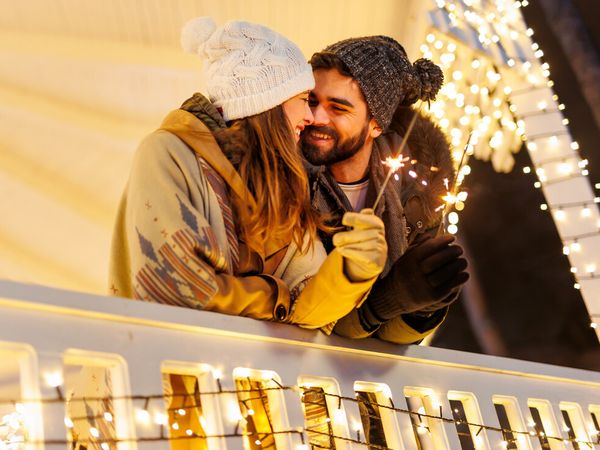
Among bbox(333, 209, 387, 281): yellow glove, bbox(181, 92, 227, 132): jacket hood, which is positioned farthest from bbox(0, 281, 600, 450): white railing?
bbox(181, 92, 227, 132): jacket hood

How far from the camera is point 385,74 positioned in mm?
2086

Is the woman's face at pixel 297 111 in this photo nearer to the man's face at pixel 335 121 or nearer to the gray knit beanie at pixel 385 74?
the man's face at pixel 335 121

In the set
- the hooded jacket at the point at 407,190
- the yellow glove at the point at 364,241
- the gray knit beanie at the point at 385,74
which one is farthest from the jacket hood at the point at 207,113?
the gray knit beanie at the point at 385,74

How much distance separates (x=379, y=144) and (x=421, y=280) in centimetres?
62

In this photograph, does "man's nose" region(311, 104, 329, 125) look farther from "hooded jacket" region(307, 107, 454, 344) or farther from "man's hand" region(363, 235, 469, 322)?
"man's hand" region(363, 235, 469, 322)

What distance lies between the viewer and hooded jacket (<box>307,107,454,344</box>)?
1861 millimetres

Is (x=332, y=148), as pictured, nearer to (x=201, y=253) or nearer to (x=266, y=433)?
(x=201, y=253)

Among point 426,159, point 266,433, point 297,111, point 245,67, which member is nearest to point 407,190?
point 426,159

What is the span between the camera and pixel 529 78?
387 cm

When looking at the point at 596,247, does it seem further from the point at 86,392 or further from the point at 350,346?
the point at 86,392

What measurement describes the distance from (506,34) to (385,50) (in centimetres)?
189

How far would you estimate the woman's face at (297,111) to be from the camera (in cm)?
171

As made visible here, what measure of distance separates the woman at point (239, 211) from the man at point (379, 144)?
0.63ft

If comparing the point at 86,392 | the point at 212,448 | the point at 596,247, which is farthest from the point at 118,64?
the point at 212,448
